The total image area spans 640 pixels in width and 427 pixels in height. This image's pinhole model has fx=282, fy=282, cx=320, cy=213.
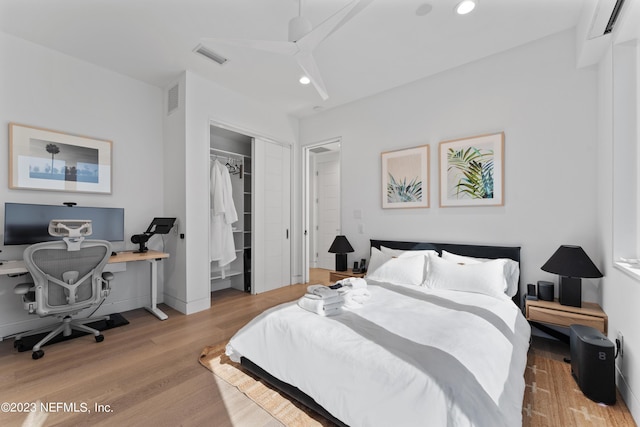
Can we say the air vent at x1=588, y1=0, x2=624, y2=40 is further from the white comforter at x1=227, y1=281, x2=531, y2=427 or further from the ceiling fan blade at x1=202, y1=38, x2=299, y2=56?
the white comforter at x1=227, y1=281, x2=531, y2=427

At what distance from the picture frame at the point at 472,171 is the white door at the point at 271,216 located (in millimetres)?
2545

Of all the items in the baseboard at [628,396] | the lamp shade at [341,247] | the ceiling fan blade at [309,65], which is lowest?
the baseboard at [628,396]

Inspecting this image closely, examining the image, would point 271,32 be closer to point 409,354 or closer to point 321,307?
point 321,307

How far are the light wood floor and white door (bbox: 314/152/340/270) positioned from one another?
346cm

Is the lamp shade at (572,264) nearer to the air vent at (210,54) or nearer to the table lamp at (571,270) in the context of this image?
the table lamp at (571,270)

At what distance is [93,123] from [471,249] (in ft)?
15.4

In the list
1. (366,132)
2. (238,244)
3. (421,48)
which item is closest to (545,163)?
(421,48)

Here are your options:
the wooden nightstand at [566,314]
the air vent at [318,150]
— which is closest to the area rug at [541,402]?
the wooden nightstand at [566,314]

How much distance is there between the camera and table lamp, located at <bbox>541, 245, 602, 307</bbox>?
7.64 ft

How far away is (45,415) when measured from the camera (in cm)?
179

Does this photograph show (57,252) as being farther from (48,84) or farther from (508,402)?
(508,402)

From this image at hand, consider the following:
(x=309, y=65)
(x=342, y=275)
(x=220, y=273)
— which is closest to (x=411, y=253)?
(x=342, y=275)

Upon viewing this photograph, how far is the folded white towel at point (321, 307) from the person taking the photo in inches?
81.6

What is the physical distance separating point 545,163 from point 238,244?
4.19 m
